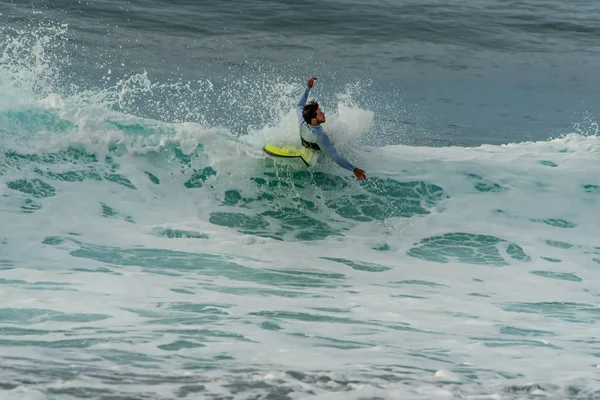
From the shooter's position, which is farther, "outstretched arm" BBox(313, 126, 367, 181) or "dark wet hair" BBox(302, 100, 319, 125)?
"outstretched arm" BBox(313, 126, 367, 181)

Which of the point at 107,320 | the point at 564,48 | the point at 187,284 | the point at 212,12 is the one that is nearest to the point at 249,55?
the point at 212,12

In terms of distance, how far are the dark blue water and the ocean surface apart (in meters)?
0.11

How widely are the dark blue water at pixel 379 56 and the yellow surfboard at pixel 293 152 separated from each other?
4.18 metres

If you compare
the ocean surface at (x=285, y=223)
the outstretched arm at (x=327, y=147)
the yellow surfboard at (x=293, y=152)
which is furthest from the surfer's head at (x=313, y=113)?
the ocean surface at (x=285, y=223)

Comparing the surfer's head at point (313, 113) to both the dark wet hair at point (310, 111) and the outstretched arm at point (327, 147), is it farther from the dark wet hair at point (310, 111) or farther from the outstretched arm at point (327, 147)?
the outstretched arm at point (327, 147)

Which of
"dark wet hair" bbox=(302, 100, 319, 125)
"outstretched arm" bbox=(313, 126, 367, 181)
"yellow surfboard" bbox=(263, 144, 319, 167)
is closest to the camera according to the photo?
"dark wet hair" bbox=(302, 100, 319, 125)

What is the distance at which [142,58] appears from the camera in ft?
68.0

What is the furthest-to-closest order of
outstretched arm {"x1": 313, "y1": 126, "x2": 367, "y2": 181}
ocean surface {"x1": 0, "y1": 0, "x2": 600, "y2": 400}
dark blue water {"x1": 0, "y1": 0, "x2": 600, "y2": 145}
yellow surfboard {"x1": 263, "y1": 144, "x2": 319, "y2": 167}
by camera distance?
dark blue water {"x1": 0, "y1": 0, "x2": 600, "y2": 145} → yellow surfboard {"x1": 263, "y1": 144, "x2": 319, "y2": 167} → outstretched arm {"x1": 313, "y1": 126, "x2": 367, "y2": 181} → ocean surface {"x1": 0, "y1": 0, "x2": 600, "y2": 400}

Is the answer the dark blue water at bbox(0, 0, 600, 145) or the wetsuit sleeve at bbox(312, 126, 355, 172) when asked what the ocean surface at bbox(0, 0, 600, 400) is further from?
the wetsuit sleeve at bbox(312, 126, 355, 172)

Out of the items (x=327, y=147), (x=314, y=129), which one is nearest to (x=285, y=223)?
(x=327, y=147)

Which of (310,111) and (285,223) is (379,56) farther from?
(310,111)

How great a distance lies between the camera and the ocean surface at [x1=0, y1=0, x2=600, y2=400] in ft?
18.6

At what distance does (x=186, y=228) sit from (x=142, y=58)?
37.4ft

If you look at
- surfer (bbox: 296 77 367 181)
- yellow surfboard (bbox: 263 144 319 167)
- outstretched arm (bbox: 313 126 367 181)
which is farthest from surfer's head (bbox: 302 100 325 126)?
yellow surfboard (bbox: 263 144 319 167)
